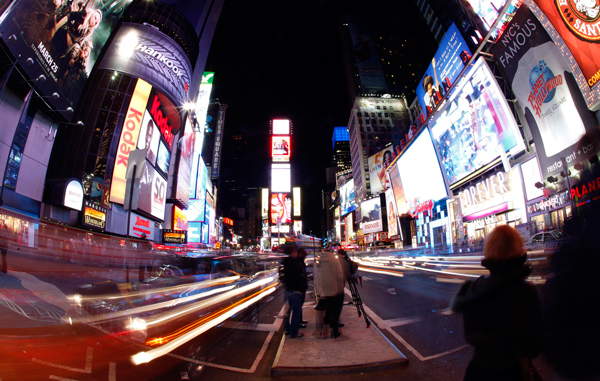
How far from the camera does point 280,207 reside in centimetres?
7525

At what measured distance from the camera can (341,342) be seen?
17.0ft

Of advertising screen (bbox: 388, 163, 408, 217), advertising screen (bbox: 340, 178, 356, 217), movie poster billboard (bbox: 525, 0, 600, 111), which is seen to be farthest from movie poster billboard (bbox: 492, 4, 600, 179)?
advertising screen (bbox: 340, 178, 356, 217)

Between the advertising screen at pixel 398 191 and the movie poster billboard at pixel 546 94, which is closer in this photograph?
the movie poster billboard at pixel 546 94

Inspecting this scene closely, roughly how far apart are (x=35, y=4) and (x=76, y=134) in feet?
39.9

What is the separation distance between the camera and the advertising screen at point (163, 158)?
32.5m

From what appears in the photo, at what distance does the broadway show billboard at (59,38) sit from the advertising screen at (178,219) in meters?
23.9

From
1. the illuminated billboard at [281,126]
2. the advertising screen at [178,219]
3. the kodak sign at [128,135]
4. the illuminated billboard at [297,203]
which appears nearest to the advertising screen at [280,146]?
the illuminated billboard at [281,126]

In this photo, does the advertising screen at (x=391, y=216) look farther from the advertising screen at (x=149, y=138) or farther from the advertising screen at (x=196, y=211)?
the advertising screen at (x=149, y=138)

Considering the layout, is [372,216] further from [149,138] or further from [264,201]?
[149,138]

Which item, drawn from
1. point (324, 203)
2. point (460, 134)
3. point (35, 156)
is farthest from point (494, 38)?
point (324, 203)

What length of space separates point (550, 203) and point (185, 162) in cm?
4233

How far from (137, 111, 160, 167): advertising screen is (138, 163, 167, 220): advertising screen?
1.43 meters

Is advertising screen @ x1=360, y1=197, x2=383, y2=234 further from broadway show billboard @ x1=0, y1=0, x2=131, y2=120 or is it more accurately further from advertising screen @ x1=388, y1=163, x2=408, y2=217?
broadway show billboard @ x1=0, y1=0, x2=131, y2=120

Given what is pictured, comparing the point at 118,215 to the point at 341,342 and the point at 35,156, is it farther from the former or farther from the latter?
the point at 341,342
